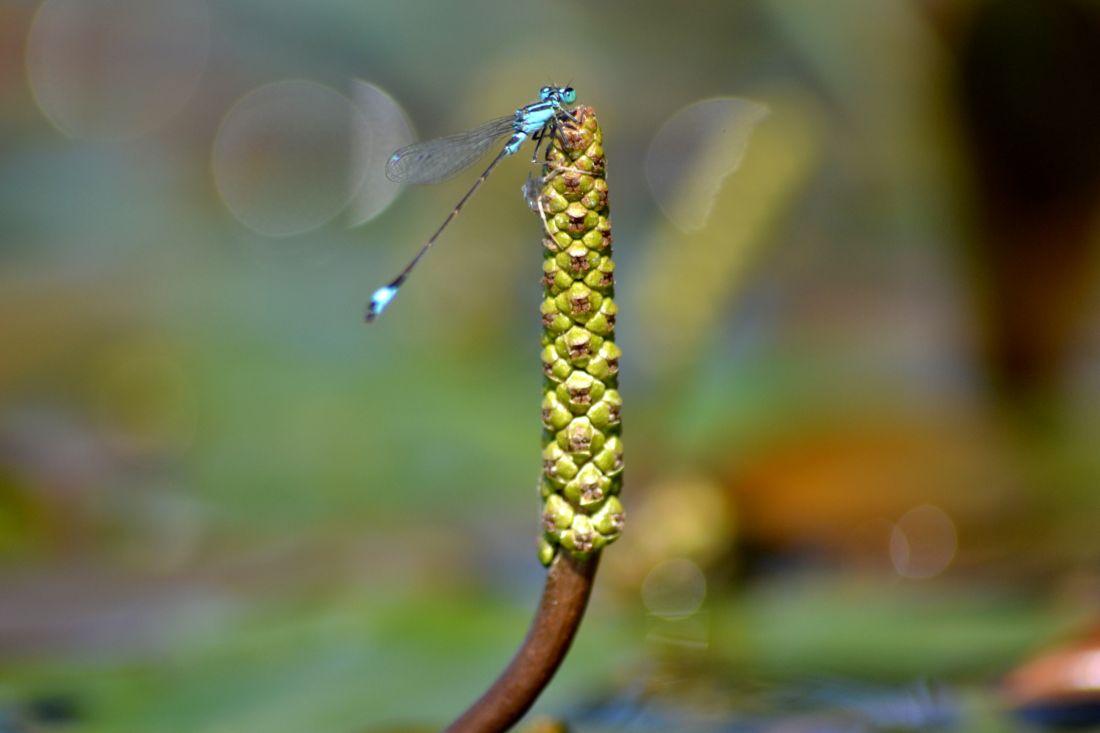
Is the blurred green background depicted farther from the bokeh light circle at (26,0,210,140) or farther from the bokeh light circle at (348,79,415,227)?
the bokeh light circle at (26,0,210,140)

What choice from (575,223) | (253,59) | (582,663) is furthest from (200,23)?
(575,223)

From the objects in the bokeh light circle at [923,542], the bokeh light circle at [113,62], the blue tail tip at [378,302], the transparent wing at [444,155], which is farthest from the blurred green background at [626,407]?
the blue tail tip at [378,302]

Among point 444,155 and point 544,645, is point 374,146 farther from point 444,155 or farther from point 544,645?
point 544,645

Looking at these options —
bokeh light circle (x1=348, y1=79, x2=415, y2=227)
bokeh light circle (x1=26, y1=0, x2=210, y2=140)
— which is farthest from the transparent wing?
bokeh light circle (x1=26, y1=0, x2=210, y2=140)

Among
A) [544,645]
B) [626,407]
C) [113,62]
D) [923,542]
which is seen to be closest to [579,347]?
[544,645]

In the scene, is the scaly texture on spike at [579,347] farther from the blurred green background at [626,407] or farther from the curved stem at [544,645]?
the blurred green background at [626,407]

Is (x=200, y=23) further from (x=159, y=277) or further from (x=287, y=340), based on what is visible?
(x=287, y=340)
